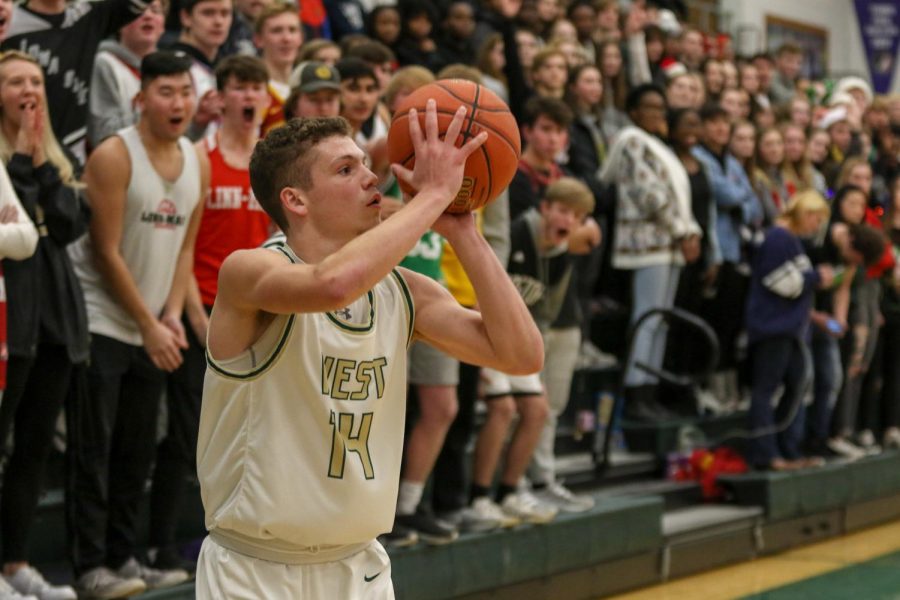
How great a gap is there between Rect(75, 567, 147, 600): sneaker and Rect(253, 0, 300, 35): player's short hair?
2.70 meters

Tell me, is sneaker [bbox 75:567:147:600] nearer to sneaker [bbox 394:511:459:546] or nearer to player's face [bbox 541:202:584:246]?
sneaker [bbox 394:511:459:546]

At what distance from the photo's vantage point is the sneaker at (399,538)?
5332mm

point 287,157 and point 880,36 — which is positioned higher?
point 880,36

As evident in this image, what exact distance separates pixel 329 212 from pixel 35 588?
6.92ft

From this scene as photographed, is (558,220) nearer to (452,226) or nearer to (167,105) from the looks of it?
(167,105)

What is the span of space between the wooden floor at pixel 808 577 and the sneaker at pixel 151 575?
8.19 feet

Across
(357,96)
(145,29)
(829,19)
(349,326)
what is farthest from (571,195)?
(829,19)

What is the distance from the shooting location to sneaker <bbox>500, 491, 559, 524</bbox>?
596cm

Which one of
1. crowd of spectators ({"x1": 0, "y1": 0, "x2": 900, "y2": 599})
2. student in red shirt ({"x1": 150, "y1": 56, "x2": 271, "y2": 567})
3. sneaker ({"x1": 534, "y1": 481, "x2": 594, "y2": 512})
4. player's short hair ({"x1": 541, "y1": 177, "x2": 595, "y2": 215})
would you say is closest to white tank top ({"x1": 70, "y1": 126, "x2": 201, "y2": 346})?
crowd of spectators ({"x1": 0, "y1": 0, "x2": 900, "y2": 599})

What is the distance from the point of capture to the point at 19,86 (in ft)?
14.5

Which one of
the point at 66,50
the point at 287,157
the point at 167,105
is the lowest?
the point at 287,157

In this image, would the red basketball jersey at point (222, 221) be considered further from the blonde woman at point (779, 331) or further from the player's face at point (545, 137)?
the blonde woman at point (779, 331)

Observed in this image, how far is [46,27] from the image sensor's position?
5.05 metres

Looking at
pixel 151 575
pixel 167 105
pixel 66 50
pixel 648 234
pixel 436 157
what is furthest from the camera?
pixel 648 234
